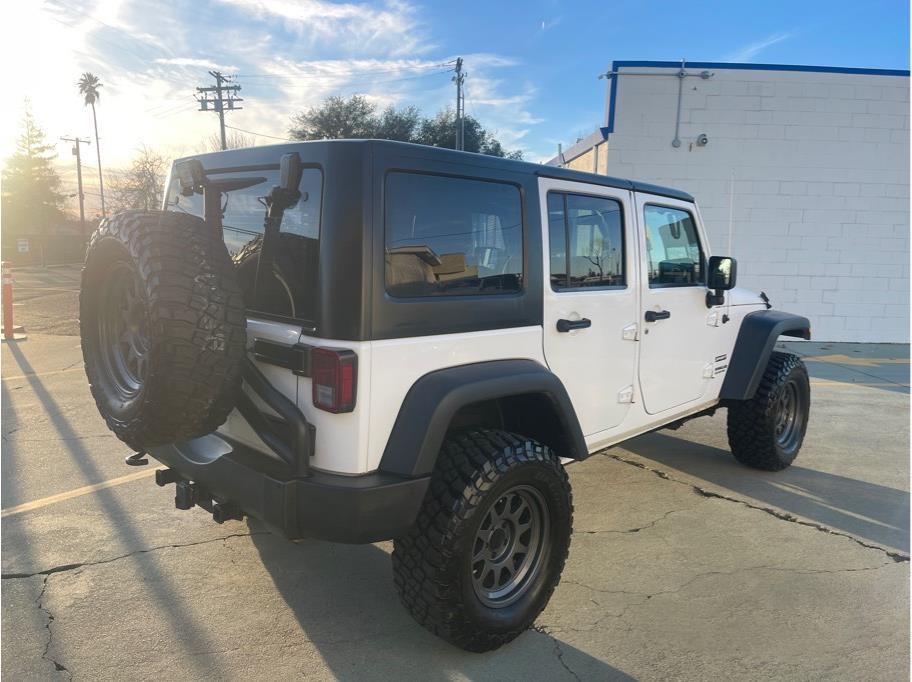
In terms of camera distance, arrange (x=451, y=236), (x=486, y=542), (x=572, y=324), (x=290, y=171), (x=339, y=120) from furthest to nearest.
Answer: (x=339, y=120) → (x=572, y=324) → (x=486, y=542) → (x=451, y=236) → (x=290, y=171)

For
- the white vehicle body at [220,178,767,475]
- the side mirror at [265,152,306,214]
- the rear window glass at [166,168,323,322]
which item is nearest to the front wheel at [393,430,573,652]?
the white vehicle body at [220,178,767,475]

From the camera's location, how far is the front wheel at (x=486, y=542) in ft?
7.95

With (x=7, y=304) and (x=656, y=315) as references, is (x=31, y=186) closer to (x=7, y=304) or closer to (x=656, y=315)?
(x=7, y=304)

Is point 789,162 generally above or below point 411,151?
above

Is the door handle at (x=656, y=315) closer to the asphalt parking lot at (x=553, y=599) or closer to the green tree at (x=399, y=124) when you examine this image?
the asphalt parking lot at (x=553, y=599)

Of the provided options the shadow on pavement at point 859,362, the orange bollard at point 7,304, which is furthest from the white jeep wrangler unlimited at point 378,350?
the orange bollard at point 7,304

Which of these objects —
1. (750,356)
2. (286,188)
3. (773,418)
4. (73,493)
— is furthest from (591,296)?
(73,493)

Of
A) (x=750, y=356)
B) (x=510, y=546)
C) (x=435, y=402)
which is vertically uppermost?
(x=435, y=402)

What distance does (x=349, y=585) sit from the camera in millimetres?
3131

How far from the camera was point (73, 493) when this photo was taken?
4.11 m

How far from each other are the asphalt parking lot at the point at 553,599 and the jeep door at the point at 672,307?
85 centimetres

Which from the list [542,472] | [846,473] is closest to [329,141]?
[542,472]

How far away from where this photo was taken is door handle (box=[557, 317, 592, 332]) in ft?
9.82

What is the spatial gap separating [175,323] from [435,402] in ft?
3.12
